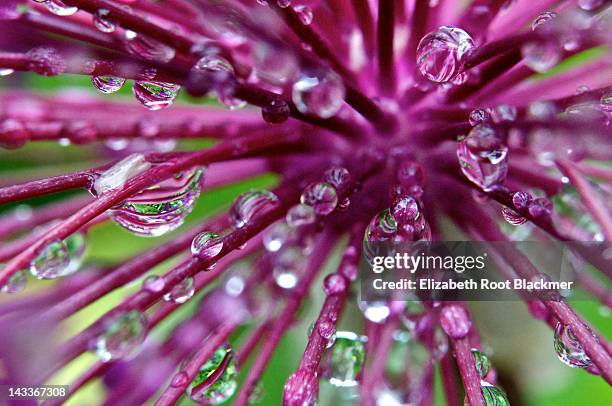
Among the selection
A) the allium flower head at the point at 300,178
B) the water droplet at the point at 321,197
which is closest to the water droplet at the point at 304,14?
the allium flower head at the point at 300,178

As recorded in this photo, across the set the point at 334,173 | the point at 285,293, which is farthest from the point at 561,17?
the point at 285,293

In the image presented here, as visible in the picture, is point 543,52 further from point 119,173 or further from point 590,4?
point 119,173

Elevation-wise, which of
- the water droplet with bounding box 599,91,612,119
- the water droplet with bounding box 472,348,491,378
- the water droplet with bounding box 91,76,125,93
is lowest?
the water droplet with bounding box 472,348,491,378

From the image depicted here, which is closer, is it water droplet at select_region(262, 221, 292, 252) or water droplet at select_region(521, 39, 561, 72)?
water droplet at select_region(521, 39, 561, 72)

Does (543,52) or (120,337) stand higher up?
(543,52)

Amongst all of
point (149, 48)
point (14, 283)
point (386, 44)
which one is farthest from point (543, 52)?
point (14, 283)

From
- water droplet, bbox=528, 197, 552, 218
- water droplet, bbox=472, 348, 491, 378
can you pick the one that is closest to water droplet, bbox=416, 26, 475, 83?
water droplet, bbox=528, 197, 552, 218

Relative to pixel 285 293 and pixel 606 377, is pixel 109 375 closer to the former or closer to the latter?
pixel 285 293
